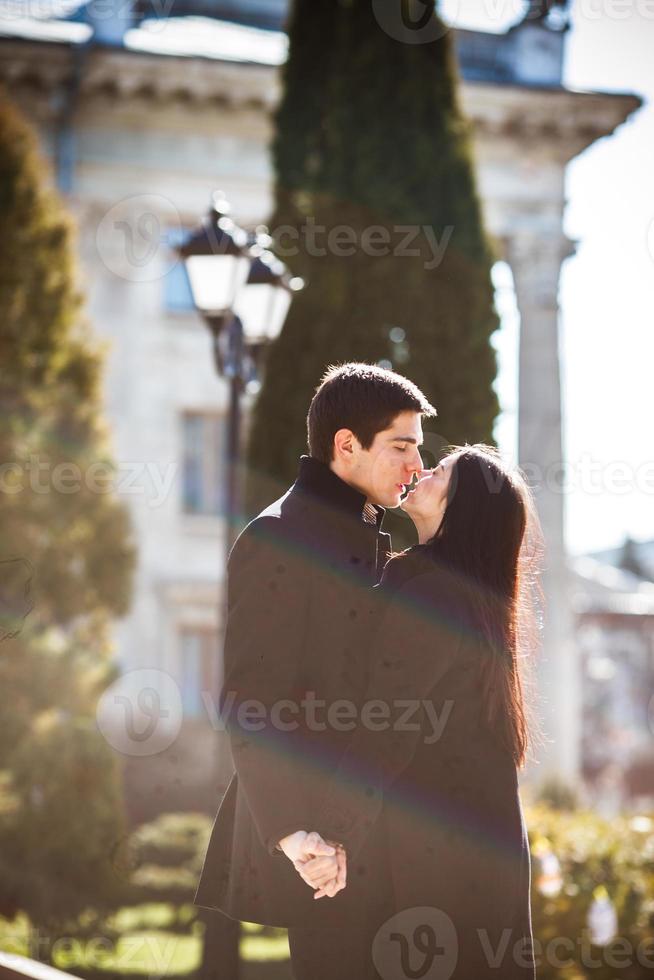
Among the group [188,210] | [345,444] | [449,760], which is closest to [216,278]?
[345,444]

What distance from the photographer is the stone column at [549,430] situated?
16.9m

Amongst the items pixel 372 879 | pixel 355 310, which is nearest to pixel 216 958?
pixel 372 879

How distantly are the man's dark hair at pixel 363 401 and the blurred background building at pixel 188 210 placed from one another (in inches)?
522

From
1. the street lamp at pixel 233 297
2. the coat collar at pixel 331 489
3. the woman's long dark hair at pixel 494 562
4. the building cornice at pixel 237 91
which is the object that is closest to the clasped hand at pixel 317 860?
the woman's long dark hair at pixel 494 562

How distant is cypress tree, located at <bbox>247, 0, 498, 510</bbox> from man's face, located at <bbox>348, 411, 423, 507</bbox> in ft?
24.0

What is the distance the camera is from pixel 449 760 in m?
2.91

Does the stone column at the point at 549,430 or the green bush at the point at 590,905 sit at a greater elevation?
the stone column at the point at 549,430

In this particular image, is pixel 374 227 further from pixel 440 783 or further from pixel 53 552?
pixel 440 783

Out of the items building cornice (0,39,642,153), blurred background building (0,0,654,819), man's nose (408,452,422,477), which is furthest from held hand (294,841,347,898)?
building cornice (0,39,642,153)

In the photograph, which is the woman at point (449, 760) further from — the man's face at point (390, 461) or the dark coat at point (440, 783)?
the man's face at point (390, 461)

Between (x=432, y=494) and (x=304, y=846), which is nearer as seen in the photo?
(x=304, y=846)

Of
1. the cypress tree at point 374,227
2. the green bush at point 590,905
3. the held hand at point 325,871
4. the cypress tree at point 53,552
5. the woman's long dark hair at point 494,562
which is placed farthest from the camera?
the cypress tree at point 374,227

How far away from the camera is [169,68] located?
16422 millimetres

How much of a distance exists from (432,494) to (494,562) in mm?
261
